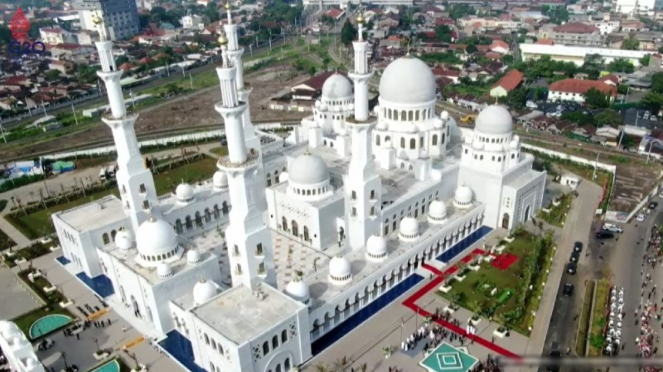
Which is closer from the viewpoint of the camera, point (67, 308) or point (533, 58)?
point (67, 308)

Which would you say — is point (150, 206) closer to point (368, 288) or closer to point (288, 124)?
point (368, 288)

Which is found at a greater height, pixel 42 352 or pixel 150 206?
pixel 150 206

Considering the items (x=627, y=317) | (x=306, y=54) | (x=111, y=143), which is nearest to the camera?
(x=627, y=317)

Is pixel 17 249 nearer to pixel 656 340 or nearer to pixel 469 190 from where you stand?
pixel 469 190

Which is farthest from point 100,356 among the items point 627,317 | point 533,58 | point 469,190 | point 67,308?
point 533,58

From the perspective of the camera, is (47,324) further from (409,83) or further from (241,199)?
(409,83)

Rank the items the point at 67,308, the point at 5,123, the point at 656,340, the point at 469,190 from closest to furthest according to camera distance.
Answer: the point at 656,340 < the point at 67,308 < the point at 469,190 < the point at 5,123

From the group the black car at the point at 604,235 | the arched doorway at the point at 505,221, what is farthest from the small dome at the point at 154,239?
the black car at the point at 604,235
